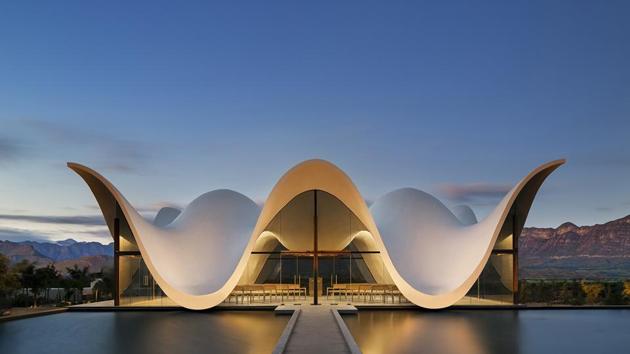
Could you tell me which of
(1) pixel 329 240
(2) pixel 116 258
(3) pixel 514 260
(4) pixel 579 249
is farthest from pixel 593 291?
(4) pixel 579 249

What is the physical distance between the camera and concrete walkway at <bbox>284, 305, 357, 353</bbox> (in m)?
10.2

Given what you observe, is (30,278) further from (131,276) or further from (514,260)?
(514,260)

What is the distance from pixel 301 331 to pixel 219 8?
11.0 metres

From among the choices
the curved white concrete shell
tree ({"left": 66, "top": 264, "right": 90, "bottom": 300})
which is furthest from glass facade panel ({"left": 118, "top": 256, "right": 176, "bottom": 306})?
tree ({"left": 66, "top": 264, "right": 90, "bottom": 300})

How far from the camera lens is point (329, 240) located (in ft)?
71.5

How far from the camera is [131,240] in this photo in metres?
19.8

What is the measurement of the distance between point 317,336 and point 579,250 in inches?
1716

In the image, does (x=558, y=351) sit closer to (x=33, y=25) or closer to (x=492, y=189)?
(x=33, y=25)

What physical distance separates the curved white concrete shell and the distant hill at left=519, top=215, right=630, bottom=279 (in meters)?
30.9

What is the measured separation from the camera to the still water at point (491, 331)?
37.6 ft

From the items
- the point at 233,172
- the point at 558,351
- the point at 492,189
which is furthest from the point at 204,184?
the point at 558,351

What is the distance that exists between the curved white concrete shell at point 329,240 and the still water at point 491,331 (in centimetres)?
147

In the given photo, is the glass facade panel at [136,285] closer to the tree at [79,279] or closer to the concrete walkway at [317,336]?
the tree at [79,279]

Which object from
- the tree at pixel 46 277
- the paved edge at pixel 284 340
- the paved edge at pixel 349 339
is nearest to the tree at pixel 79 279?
the tree at pixel 46 277
